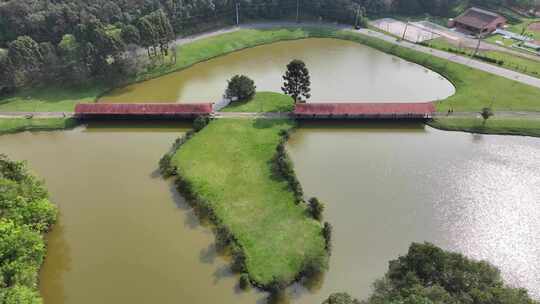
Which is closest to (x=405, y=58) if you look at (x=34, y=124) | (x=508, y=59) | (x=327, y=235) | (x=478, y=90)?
(x=478, y=90)

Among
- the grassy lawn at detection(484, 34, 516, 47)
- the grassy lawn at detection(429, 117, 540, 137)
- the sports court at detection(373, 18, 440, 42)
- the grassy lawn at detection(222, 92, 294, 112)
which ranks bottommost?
the grassy lawn at detection(429, 117, 540, 137)

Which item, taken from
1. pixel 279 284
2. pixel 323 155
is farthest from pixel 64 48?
pixel 279 284

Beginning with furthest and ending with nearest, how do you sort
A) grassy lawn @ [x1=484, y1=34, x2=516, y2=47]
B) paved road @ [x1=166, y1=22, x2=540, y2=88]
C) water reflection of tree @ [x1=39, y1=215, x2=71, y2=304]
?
grassy lawn @ [x1=484, y1=34, x2=516, y2=47]
paved road @ [x1=166, y1=22, x2=540, y2=88]
water reflection of tree @ [x1=39, y1=215, x2=71, y2=304]

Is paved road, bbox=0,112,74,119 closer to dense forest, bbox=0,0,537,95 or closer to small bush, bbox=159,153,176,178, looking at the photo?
dense forest, bbox=0,0,537,95

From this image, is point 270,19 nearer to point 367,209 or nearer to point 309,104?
point 309,104

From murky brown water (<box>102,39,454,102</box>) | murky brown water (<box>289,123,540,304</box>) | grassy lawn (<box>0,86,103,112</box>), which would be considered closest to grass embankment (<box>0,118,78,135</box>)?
grassy lawn (<box>0,86,103,112</box>)

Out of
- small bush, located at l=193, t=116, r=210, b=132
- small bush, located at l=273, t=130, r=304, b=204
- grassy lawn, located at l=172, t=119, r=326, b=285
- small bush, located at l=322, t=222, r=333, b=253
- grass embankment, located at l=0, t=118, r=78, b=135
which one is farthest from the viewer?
grass embankment, located at l=0, t=118, r=78, b=135

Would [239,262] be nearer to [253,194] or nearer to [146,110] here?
[253,194]

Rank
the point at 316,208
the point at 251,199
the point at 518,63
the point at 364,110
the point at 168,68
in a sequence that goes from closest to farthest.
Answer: the point at 316,208, the point at 251,199, the point at 364,110, the point at 518,63, the point at 168,68

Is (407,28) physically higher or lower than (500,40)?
higher
